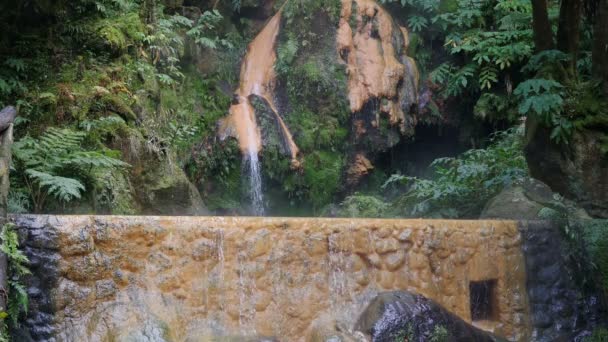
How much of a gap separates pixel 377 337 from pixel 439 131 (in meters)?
8.66

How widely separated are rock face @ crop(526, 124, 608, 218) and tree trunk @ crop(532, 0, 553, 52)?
1076mm

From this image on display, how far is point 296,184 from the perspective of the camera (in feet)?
36.6

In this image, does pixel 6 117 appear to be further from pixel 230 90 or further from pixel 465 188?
pixel 230 90

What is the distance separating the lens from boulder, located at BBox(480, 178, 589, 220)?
6922 millimetres

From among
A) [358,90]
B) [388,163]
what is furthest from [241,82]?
[388,163]

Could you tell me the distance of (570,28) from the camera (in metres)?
7.50

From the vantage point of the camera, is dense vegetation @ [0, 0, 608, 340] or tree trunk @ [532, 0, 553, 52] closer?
dense vegetation @ [0, 0, 608, 340]

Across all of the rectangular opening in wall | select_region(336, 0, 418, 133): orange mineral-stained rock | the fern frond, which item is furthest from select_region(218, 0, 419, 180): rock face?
the rectangular opening in wall

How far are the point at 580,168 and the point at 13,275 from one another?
5.82m

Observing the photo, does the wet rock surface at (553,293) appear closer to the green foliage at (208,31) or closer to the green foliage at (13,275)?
the green foliage at (13,275)

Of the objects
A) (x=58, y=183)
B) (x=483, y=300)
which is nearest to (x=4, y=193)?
(x=58, y=183)

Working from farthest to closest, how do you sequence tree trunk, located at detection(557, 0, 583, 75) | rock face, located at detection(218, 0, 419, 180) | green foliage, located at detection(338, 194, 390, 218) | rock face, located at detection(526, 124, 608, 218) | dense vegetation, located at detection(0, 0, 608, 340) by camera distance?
rock face, located at detection(218, 0, 419, 180)
green foliage, located at detection(338, 194, 390, 218)
tree trunk, located at detection(557, 0, 583, 75)
dense vegetation, located at detection(0, 0, 608, 340)
rock face, located at detection(526, 124, 608, 218)

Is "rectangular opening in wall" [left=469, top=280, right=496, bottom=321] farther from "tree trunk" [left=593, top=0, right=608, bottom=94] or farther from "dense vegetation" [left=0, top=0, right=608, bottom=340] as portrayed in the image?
"tree trunk" [left=593, top=0, right=608, bottom=94]

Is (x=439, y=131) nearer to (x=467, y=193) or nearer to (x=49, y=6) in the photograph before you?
(x=467, y=193)
